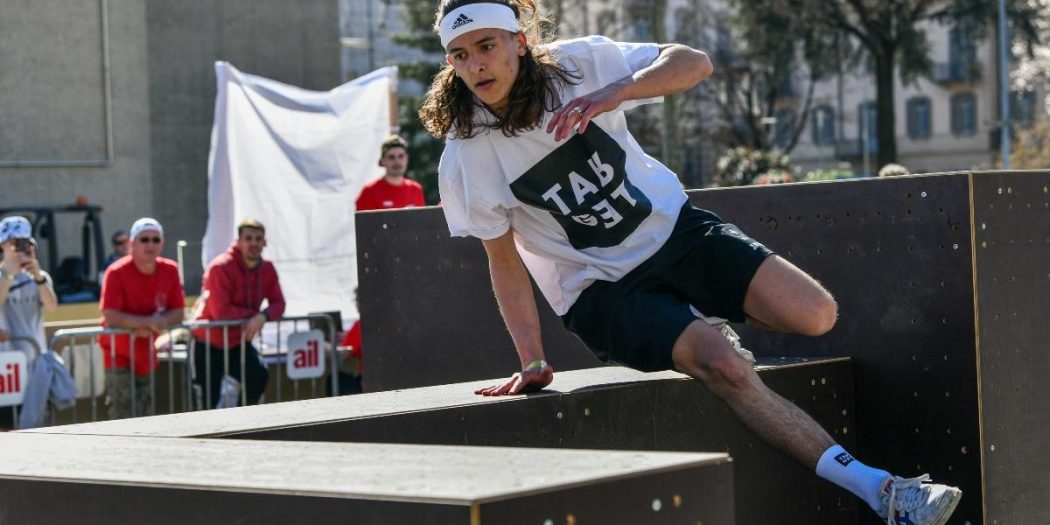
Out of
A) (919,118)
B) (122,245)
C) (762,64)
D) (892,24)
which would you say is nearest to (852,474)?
(122,245)

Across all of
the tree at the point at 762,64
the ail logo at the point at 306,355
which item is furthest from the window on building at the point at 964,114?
the ail logo at the point at 306,355

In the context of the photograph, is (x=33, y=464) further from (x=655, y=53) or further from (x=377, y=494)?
(x=655, y=53)

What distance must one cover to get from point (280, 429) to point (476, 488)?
61.3 inches

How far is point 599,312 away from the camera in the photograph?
5.27 metres

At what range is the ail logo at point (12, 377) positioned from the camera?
402 inches

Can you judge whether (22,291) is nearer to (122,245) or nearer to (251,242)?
(251,242)

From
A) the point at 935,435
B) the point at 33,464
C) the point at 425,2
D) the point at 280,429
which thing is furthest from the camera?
the point at 425,2

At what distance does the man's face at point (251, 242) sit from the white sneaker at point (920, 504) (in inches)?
313

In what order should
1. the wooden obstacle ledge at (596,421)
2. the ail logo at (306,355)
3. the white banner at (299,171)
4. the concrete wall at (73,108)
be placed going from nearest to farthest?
the wooden obstacle ledge at (596,421)
the ail logo at (306,355)
the white banner at (299,171)
the concrete wall at (73,108)

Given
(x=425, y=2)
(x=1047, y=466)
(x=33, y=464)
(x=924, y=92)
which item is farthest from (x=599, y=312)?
(x=924, y=92)

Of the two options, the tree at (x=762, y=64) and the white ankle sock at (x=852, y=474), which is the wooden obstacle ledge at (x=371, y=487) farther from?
the tree at (x=762, y=64)

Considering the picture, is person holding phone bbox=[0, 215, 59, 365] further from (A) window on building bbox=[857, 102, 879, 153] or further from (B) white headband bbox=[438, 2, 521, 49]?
(A) window on building bbox=[857, 102, 879, 153]

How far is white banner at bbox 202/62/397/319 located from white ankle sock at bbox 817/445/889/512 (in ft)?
29.5

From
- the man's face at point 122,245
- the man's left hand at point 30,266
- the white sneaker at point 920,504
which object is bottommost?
the white sneaker at point 920,504
